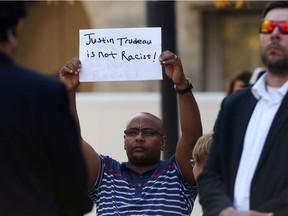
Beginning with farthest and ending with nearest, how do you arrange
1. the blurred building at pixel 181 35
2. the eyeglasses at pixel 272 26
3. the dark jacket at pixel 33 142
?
the blurred building at pixel 181 35 < the eyeglasses at pixel 272 26 < the dark jacket at pixel 33 142

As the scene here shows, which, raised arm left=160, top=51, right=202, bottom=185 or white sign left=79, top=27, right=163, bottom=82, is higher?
white sign left=79, top=27, right=163, bottom=82

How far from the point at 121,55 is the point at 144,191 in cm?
78

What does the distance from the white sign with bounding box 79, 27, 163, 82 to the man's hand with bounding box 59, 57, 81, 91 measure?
40mm

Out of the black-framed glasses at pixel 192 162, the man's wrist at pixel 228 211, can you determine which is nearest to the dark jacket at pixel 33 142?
the man's wrist at pixel 228 211

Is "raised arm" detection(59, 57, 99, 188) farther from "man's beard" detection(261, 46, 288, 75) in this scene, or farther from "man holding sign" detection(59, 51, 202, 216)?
"man's beard" detection(261, 46, 288, 75)

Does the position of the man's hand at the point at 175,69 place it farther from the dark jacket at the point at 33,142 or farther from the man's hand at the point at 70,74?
the dark jacket at the point at 33,142

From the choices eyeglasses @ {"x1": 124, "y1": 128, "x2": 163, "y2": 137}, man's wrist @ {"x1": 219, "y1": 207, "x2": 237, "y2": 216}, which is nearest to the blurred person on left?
man's wrist @ {"x1": 219, "y1": 207, "x2": 237, "y2": 216}

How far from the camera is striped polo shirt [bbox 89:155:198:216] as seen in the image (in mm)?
5527

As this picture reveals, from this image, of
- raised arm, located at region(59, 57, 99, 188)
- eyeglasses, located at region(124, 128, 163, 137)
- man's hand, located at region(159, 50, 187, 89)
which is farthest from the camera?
eyeglasses, located at region(124, 128, 163, 137)

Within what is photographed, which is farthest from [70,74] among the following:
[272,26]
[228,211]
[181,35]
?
[181,35]

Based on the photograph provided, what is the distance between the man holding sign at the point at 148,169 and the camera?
5535 mm

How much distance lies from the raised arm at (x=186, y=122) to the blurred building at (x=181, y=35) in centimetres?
959

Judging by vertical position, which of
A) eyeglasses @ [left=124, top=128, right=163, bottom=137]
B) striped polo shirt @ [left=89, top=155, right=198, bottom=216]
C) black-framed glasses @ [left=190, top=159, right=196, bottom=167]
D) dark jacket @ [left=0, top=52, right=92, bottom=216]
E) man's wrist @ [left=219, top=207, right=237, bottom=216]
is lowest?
striped polo shirt @ [left=89, top=155, right=198, bottom=216]

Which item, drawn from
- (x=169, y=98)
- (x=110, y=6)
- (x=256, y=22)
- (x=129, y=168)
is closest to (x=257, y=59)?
(x=256, y=22)
